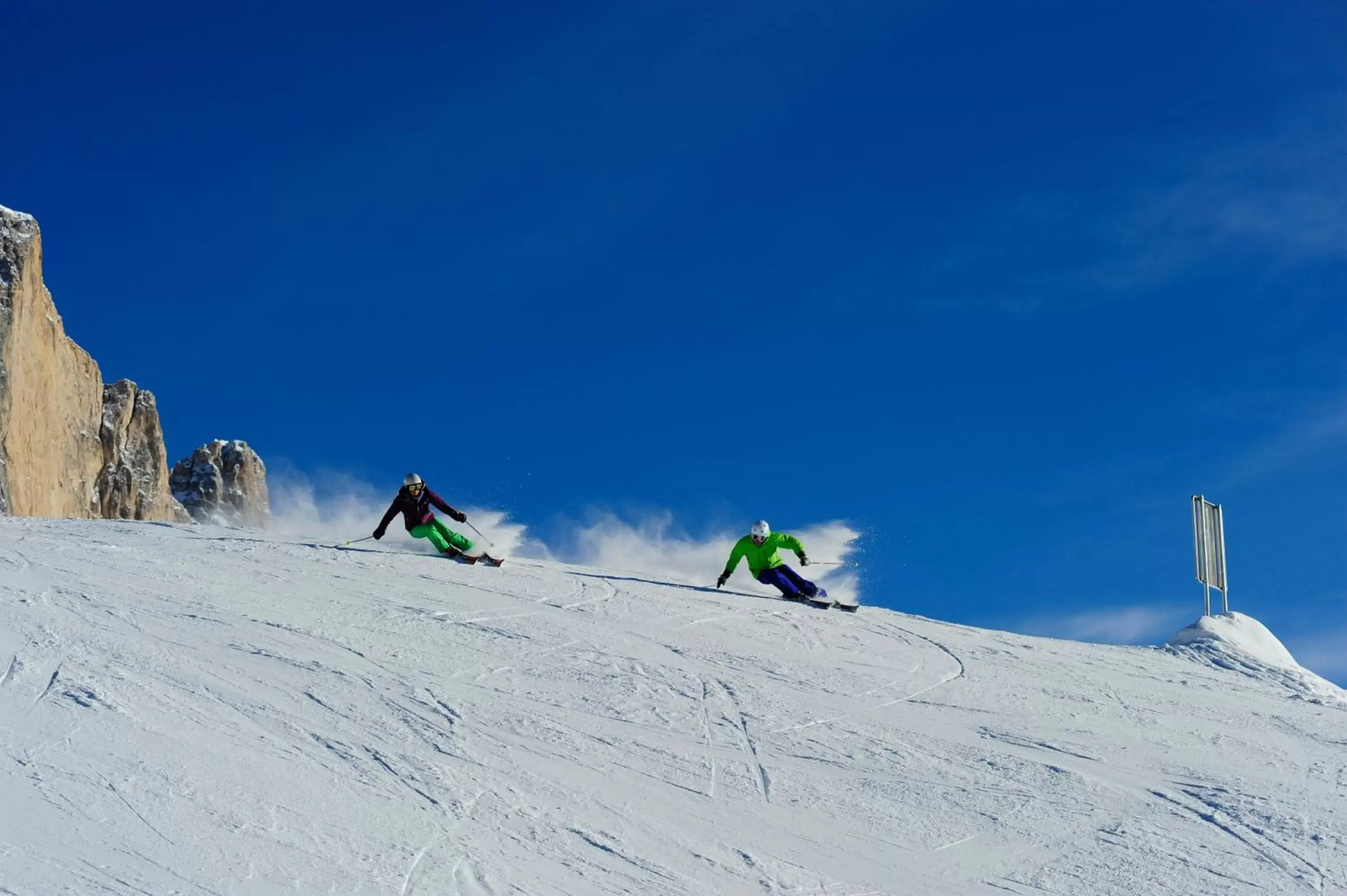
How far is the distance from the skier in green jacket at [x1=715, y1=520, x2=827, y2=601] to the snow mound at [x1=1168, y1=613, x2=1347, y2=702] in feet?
15.9

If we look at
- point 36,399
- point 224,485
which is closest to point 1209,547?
point 36,399

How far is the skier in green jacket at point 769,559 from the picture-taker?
1652 centimetres

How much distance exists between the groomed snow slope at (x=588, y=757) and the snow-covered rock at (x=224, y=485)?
6379 centimetres

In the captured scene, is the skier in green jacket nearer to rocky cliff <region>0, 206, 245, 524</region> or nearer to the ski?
the ski

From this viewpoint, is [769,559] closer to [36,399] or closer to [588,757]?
[588,757]

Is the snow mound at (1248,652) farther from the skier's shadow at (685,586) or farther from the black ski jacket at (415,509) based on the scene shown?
the black ski jacket at (415,509)

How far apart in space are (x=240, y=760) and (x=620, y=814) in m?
2.42

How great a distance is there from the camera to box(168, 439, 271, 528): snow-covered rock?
7381 centimetres

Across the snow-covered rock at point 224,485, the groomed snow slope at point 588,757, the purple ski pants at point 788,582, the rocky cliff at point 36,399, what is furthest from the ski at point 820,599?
the snow-covered rock at point 224,485

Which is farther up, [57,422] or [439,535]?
[57,422]

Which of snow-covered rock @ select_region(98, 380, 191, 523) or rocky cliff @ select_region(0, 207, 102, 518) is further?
snow-covered rock @ select_region(98, 380, 191, 523)

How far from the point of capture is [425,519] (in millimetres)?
16750

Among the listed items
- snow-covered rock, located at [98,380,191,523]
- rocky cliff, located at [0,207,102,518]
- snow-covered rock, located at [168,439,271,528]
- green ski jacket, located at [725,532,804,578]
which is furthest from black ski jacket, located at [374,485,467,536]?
snow-covered rock, located at [168,439,271,528]

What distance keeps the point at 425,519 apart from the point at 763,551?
185 inches
